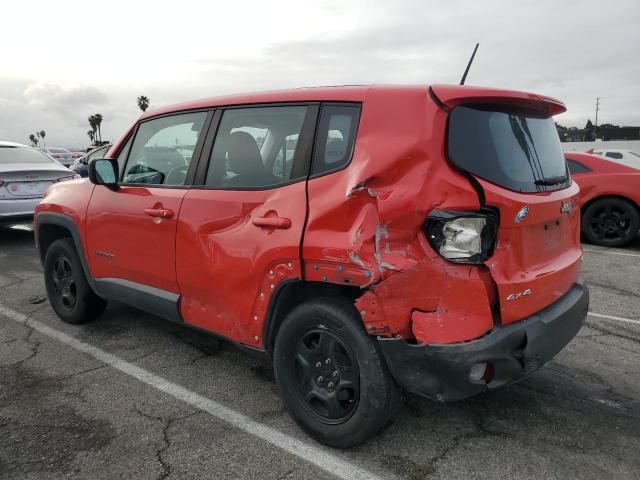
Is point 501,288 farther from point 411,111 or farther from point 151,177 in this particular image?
point 151,177

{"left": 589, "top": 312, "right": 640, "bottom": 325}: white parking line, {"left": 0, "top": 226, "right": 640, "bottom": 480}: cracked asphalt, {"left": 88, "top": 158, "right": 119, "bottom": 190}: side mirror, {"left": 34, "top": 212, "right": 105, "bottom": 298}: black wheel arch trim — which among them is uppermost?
{"left": 88, "top": 158, "right": 119, "bottom": 190}: side mirror

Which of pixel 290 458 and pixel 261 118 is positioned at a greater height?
pixel 261 118

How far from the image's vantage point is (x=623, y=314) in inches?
187

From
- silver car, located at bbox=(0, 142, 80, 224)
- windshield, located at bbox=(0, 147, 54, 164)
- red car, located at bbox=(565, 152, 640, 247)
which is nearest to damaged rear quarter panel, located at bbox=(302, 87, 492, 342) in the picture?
red car, located at bbox=(565, 152, 640, 247)

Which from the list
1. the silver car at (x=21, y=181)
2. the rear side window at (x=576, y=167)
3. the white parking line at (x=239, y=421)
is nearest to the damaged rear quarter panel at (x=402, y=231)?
the white parking line at (x=239, y=421)

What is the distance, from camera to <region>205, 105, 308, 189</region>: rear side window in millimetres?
2793

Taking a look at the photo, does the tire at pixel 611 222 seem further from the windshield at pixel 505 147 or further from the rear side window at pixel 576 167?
the windshield at pixel 505 147

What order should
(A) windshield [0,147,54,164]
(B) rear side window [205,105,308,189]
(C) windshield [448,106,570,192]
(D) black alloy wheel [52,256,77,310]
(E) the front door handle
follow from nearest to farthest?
1. (C) windshield [448,106,570,192]
2. (B) rear side window [205,105,308,189]
3. (E) the front door handle
4. (D) black alloy wheel [52,256,77,310]
5. (A) windshield [0,147,54,164]

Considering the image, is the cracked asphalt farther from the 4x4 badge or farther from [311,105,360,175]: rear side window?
[311,105,360,175]: rear side window

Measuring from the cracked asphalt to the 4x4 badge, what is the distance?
1169 mm

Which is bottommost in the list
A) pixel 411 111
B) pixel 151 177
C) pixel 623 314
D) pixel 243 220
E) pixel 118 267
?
pixel 623 314

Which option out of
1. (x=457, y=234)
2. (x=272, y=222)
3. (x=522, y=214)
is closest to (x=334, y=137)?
(x=272, y=222)

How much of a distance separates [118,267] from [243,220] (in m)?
1.44

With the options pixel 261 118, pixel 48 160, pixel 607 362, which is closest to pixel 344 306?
pixel 261 118
